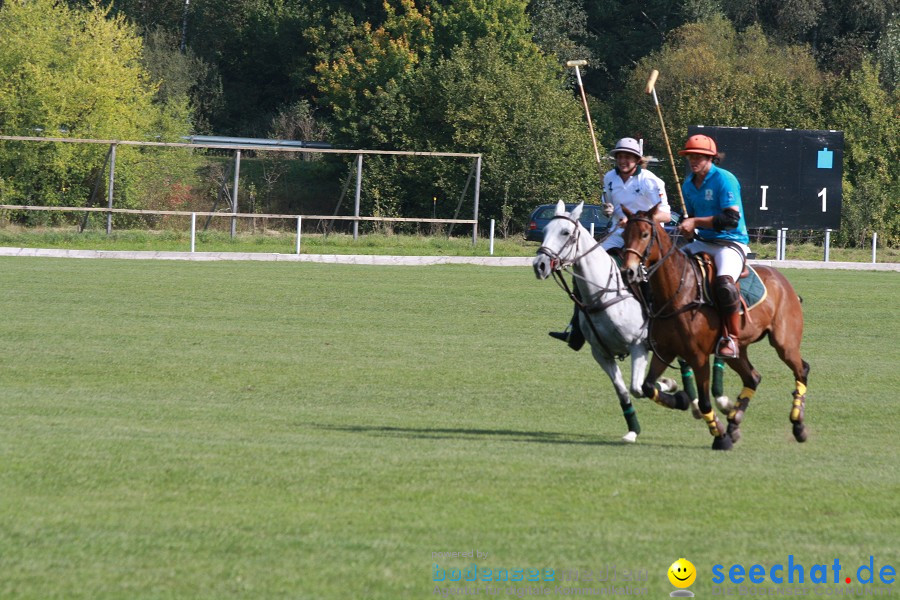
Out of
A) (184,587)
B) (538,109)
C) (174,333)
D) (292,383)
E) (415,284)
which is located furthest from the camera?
(538,109)

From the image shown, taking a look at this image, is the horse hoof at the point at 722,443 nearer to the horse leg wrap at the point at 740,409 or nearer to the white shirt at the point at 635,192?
the horse leg wrap at the point at 740,409

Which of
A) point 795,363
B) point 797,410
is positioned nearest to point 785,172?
point 795,363

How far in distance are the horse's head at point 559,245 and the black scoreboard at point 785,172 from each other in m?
28.8

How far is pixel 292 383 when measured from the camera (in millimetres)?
13766

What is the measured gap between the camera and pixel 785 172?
38875mm

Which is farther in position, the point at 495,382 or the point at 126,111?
the point at 126,111

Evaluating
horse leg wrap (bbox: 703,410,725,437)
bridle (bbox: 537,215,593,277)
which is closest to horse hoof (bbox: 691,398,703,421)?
horse leg wrap (bbox: 703,410,725,437)

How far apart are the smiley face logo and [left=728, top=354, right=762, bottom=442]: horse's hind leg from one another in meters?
4.37

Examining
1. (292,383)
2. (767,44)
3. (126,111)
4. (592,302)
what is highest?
(767,44)

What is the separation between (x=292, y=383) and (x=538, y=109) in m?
37.6

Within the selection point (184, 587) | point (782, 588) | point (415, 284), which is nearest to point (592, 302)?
point (782, 588)

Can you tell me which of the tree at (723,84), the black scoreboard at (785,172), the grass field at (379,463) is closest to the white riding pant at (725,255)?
the grass field at (379,463)

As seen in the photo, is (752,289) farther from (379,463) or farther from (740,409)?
(379,463)

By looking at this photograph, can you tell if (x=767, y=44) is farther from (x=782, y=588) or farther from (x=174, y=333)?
(x=782, y=588)
